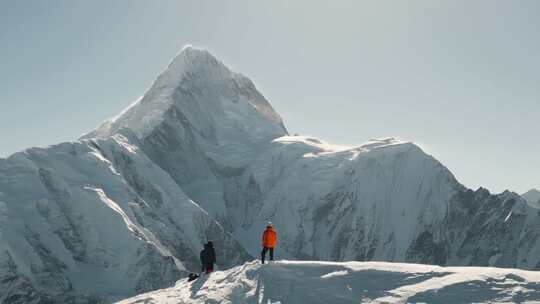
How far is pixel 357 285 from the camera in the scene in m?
38.3

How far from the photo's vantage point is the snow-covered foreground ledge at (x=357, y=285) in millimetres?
35031

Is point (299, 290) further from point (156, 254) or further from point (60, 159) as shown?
point (60, 159)

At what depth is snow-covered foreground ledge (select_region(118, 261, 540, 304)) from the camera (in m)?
35.0

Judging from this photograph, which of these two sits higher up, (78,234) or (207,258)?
(78,234)

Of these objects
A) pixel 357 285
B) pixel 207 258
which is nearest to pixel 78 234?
pixel 207 258

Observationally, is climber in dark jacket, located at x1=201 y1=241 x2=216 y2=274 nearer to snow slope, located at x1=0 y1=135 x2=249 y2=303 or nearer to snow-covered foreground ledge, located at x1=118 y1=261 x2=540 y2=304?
snow-covered foreground ledge, located at x1=118 y1=261 x2=540 y2=304

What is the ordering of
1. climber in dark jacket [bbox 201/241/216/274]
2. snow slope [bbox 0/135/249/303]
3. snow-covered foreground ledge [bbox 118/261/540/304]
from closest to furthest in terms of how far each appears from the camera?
snow-covered foreground ledge [bbox 118/261/540/304] < climber in dark jacket [bbox 201/241/216/274] < snow slope [bbox 0/135/249/303]

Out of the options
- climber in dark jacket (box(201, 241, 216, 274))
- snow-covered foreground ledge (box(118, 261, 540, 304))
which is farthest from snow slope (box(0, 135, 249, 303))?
snow-covered foreground ledge (box(118, 261, 540, 304))

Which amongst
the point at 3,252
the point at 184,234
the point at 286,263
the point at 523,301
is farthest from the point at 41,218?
the point at 523,301

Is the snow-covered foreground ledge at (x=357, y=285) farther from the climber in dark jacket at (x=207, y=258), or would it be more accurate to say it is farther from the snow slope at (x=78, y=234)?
the snow slope at (x=78, y=234)

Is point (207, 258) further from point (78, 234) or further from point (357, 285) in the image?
point (78, 234)

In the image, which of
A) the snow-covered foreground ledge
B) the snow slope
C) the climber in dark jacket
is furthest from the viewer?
the snow slope

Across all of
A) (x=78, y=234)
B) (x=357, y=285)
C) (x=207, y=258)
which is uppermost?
(x=78, y=234)

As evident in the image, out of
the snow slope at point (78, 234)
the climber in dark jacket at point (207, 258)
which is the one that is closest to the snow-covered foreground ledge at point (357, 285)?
the climber in dark jacket at point (207, 258)
